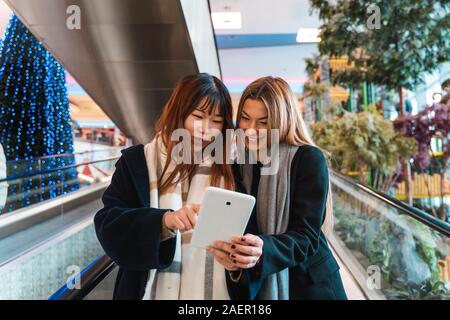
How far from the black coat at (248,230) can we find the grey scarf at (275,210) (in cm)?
2

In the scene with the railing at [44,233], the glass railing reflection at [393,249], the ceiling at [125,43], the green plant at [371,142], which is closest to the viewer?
the glass railing reflection at [393,249]

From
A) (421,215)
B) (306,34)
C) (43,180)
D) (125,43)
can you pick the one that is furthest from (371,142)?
(306,34)

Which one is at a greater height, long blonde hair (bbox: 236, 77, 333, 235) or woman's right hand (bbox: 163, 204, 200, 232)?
long blonde hair (bbox: 236, 77, 333, 235)

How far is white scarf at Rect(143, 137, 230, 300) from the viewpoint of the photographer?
39.3 inches

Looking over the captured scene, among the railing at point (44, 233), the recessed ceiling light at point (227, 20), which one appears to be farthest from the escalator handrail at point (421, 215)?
the recessed ceiling light at point (227, 20)

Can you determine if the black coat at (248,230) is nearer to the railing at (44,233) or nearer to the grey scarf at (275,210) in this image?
the grey scarf at (275,210)

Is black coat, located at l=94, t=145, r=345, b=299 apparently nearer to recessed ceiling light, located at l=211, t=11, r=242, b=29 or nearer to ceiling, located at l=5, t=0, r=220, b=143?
ceiling, located at l=5, t=0, r=220, b=143

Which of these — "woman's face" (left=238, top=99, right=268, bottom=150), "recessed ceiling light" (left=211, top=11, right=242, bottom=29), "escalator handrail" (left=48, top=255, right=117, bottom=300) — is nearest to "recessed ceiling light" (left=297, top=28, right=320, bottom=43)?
"recessed ceiling light" (left=211, top=11, right=242, bottom=29)

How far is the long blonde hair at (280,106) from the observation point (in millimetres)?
1077

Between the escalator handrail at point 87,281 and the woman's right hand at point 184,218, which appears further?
the escalator handrail at point 87,281

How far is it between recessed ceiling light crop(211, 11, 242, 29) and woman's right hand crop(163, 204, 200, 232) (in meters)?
9.40

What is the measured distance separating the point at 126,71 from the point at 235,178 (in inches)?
151

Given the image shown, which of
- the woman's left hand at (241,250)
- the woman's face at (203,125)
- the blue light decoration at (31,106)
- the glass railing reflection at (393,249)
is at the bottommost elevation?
the glass railing reflection at (393,249)
